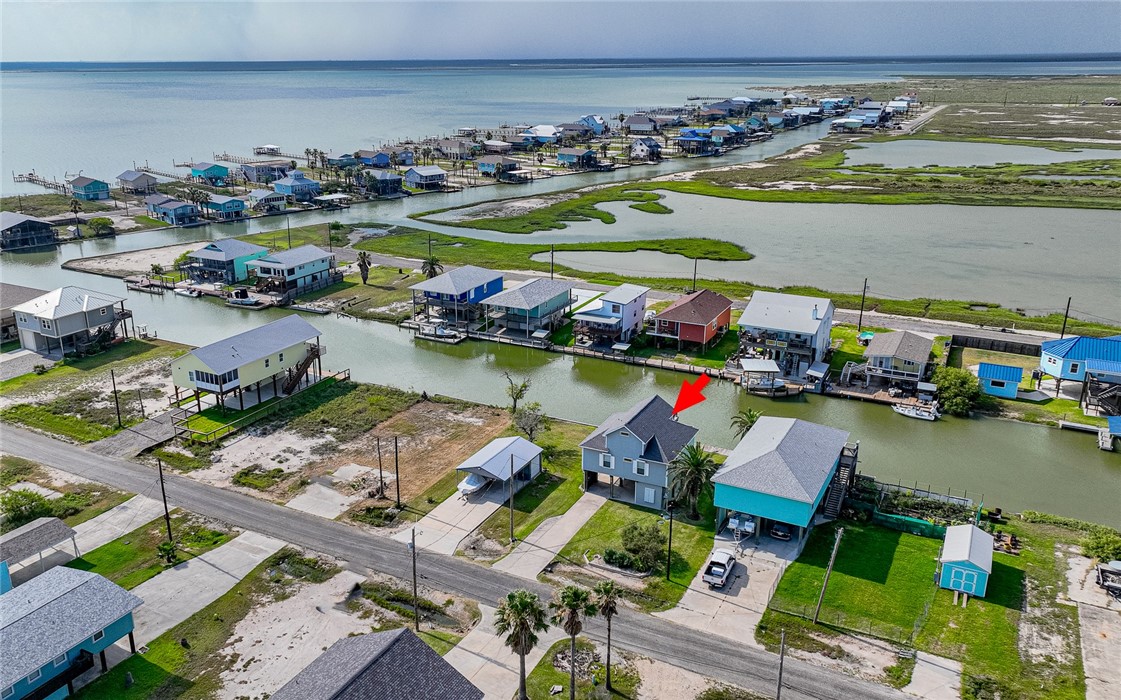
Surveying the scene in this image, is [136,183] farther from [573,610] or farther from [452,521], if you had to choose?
[573,610]

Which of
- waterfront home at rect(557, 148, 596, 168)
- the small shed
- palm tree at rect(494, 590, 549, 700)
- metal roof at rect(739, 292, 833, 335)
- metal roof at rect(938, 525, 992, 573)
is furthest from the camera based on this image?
waterfront home at rect(557, 148, 596, 168)

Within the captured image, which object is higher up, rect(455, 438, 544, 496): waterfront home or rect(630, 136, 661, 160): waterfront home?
rect(630, 136, 661, 160): waterfront home

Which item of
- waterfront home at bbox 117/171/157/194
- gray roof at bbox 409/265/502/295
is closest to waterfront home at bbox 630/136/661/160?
waterfront home at bbox 117/171/157/194

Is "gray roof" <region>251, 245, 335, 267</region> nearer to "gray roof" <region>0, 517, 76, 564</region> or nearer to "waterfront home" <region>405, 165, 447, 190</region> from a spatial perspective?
"gray roof" <region>0, 517, 76, 564</region>

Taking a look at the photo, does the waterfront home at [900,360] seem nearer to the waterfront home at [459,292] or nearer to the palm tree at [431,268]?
the waterfront home at [459,292]

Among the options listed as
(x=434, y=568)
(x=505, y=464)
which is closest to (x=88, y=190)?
(x=505, y=464)

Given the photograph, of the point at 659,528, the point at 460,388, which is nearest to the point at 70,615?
the point at 659,528
